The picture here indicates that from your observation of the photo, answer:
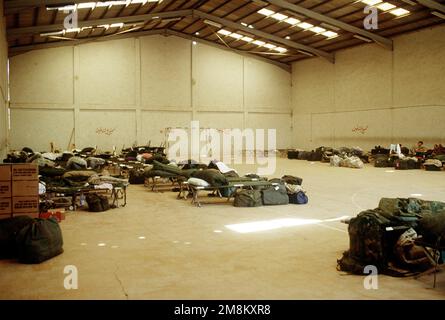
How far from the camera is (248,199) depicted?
27.7 ft

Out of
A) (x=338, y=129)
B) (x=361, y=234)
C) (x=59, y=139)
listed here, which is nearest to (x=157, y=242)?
(x=361, y=234)

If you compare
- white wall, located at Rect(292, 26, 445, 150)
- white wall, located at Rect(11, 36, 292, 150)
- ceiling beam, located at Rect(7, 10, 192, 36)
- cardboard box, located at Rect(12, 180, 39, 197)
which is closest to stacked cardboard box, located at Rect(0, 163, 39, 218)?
cardboard box, located at Rect(12, 180, 39, 197)

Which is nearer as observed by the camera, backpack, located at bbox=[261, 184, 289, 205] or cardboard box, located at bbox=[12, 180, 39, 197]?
cardboard box, located at bbox=[12, 180, 39, 197]

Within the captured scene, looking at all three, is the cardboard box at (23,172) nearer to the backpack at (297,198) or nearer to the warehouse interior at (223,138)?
the warehouse interior at (223,138)

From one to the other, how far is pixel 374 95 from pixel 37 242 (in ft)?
61.4

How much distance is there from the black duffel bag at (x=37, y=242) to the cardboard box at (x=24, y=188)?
1.44 m

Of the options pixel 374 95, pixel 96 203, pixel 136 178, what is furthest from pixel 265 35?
pixel 96 203

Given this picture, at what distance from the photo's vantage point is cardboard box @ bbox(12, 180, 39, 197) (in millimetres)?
6230

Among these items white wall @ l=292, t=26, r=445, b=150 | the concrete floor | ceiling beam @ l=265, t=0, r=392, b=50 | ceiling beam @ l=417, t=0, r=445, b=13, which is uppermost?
ceiling beam @ l=265, t=0, r=392, b=50

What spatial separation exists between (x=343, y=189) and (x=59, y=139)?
574 inches

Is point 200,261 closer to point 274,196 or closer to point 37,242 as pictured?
point 37,242

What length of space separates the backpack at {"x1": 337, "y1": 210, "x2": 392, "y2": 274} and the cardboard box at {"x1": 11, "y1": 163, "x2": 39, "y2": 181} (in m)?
4.52

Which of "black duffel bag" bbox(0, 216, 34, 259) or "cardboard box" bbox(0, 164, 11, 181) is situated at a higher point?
"cardboard box" bbox(0, 164, 11, 181)

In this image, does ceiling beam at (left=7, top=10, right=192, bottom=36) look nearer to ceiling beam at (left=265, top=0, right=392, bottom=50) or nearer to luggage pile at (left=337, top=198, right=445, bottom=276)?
ceiling beam at (left=265, top=0, right=392, bottom=50)
